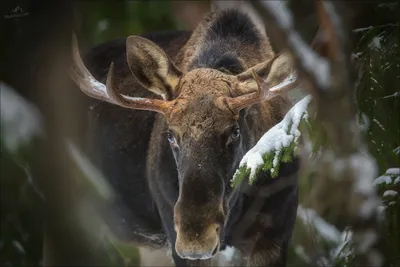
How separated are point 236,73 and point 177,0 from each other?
2.61 feet

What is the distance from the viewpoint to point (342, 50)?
1836 millimetres

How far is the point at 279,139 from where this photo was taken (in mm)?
2262

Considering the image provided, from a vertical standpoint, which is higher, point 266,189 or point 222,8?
point 222,8

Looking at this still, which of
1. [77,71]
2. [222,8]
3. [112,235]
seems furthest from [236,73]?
[112,235]

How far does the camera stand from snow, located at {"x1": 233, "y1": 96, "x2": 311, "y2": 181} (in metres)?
2.23

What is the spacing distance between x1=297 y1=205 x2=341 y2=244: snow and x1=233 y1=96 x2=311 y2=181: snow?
51cm

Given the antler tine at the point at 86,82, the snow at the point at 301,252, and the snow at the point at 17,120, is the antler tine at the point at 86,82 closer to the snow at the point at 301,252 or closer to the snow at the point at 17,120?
the snow at the point at 17,120

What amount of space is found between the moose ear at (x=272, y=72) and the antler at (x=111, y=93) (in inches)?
10.2

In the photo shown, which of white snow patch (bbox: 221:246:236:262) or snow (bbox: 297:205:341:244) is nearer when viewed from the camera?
snow (bbox: 297:205:341:244)

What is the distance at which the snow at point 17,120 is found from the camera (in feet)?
10.6

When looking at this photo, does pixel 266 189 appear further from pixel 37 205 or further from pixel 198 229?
pixel 37 205

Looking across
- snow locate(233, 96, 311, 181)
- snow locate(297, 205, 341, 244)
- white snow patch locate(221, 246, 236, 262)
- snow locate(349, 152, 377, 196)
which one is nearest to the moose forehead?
snow locate(233, 96, 311, 181)

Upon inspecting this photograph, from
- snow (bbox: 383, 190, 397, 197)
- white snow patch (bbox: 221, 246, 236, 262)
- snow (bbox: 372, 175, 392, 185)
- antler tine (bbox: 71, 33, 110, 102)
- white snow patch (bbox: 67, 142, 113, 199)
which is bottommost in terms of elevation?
white snow patch (bbox: 221, 246, 236, 262)

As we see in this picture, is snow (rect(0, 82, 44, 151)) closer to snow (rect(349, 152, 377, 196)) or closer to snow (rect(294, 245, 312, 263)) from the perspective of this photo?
snow (rect(294, 245, 312, 263))
